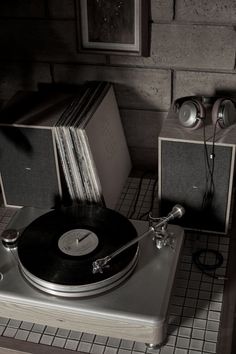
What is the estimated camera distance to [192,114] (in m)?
1.41

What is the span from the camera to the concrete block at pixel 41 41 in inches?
64.7

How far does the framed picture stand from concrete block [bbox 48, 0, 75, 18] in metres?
0.03

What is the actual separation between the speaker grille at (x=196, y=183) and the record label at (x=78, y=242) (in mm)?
283

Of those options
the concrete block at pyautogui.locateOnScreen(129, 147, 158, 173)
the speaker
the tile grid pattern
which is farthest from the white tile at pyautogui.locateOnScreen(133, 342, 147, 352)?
the concrete block at pyautogui.locateOnScreen(129, 147, 158, 173)

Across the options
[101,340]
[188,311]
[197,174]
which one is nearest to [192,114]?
[197,174]

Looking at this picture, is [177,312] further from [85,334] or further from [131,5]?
[131,5]

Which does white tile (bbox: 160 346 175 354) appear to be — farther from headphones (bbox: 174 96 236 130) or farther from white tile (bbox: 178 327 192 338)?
headphones (bbox: 174 96 236 130)

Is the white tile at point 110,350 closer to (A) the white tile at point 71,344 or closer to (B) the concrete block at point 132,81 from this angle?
(A) the white tile at point 71,344

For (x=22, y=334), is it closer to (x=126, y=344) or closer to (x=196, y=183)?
(x=126, y=344)

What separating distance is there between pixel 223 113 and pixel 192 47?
271mm

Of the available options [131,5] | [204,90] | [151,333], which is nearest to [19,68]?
[131,5]

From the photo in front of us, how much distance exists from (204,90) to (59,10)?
0.46 meters

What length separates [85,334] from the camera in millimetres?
1266

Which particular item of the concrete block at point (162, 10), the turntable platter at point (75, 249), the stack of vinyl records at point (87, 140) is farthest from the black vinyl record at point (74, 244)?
the concrete block at point (162, 10)
